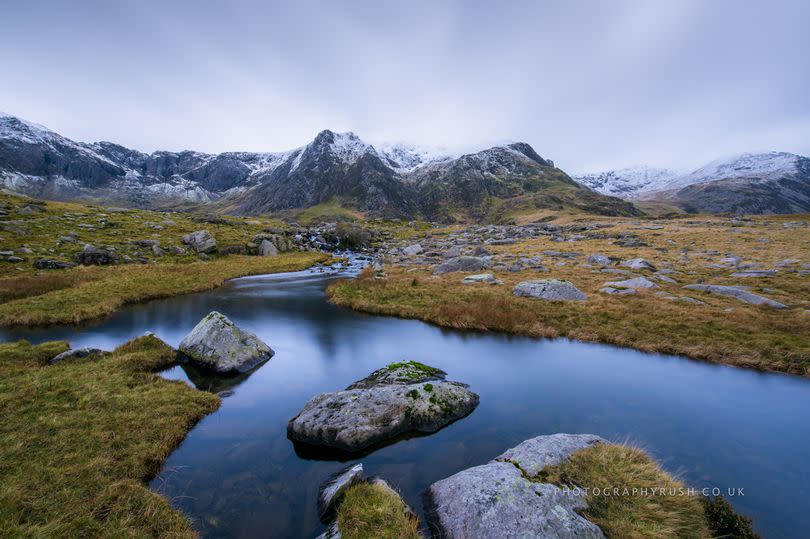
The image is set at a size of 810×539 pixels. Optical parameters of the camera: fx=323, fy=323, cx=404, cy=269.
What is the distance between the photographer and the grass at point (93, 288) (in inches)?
1038

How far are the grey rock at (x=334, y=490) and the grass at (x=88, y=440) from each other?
3555 millimetres

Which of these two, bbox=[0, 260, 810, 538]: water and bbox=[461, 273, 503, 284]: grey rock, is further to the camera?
bbox=[461, 273, 503, 284]: grey rock

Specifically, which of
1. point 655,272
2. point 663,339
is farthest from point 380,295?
point 655,272

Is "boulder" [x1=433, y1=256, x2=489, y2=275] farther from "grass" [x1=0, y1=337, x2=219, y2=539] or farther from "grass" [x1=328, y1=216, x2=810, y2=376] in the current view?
"grass" [x1=0, y1=337, x2=219, y2=539]

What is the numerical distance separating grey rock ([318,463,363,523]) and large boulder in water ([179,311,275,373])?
452 inches

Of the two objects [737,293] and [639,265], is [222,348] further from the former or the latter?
[639,265]

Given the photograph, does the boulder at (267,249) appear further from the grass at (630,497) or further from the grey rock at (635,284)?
the grass at (630,497)

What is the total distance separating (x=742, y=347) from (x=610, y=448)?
17.0 metres

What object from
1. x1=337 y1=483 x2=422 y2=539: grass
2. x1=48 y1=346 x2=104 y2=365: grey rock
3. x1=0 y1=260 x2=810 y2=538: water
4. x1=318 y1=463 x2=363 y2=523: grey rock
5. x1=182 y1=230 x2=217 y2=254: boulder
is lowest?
x1=0 y1=260 x2=810 y2=538: water

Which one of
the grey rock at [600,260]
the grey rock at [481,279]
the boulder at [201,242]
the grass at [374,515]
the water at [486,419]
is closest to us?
the grass at [374,515]

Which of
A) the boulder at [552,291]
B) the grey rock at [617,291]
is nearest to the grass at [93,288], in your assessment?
the boulder at [552,291]

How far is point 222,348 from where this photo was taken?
770 inches

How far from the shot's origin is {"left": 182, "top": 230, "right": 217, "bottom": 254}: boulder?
6250 cm

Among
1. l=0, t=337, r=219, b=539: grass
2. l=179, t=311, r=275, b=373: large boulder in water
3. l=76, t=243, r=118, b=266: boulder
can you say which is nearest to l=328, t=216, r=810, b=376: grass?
l=179, t=311, r=275, b=373: large boulder in water
